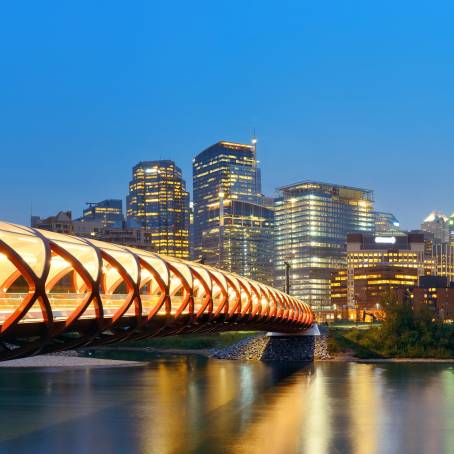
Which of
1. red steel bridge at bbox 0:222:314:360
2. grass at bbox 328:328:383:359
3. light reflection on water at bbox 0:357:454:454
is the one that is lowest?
light reflection on water at bbox 0:357:454:454

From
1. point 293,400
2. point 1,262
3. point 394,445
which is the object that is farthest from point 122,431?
point 1,262

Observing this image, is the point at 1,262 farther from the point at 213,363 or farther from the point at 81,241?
the point at 213,363

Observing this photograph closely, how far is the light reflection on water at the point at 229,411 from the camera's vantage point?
4503 centimetres

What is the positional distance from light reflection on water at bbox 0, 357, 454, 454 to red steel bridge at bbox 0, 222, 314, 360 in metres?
7.62

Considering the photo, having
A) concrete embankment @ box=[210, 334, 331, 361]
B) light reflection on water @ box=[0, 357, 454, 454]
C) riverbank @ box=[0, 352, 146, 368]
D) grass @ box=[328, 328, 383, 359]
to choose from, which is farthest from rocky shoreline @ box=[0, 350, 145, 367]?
grass @ box=[328, 328, 383, 359]

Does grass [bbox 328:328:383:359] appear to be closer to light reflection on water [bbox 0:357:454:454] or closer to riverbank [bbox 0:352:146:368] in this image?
light reflection on water [bbox 0:357:454:454]

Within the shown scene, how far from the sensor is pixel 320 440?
46562 millimetres

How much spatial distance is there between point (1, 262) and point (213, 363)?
8802cm

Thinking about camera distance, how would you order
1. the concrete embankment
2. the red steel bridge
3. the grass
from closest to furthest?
1. the red steel bridge
2. the concrete embankment
3. the grass

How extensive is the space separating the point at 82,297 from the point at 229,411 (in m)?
32.6

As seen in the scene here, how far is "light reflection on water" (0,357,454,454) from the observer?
45.0 metres

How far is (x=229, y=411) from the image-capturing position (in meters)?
58.6

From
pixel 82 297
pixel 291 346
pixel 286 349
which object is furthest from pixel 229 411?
pixel 291 346

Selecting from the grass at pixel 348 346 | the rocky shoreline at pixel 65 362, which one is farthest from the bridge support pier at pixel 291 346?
the rocky shoreline at pixel 65 362
